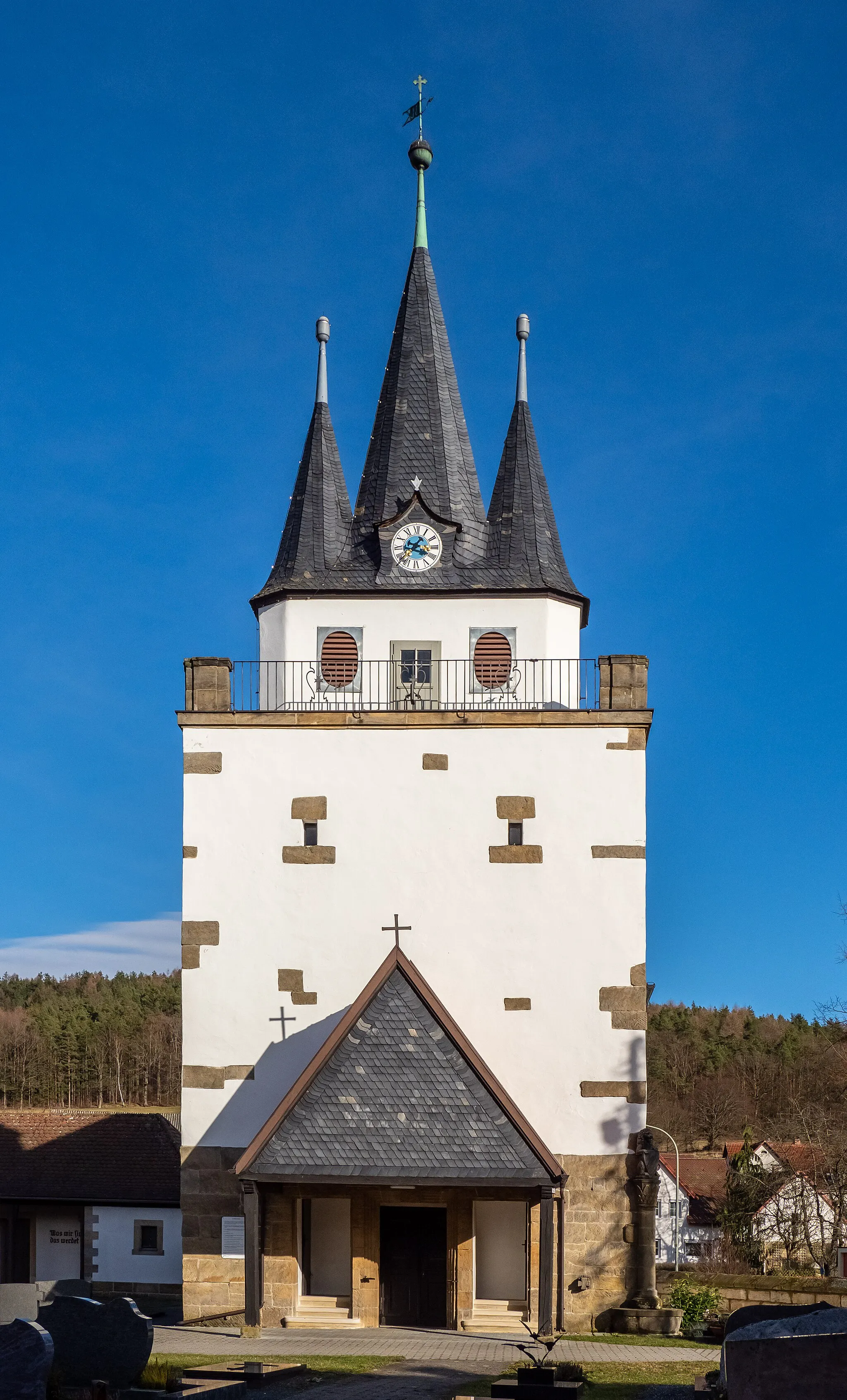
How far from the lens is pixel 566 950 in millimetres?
22625

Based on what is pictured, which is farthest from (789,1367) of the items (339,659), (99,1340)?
(339,659)

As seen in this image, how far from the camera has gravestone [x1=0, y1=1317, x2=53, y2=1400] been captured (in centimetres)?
1196

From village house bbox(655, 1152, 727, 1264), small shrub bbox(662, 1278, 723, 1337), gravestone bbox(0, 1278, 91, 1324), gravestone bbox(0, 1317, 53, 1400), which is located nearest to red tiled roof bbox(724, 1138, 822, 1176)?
village house bbox(655, 1152, 727, 1264)

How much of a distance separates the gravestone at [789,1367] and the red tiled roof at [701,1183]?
138ft

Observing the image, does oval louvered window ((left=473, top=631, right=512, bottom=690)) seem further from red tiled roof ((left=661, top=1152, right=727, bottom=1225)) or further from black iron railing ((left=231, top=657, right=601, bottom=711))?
red tiled roof ((left=661, top=1152, right=727, bottom=1225))

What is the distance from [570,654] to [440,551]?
2.94 meters

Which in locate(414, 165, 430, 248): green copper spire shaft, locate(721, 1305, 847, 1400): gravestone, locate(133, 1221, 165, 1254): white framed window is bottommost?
locate(133, 1221, 165, 1254): white framed window

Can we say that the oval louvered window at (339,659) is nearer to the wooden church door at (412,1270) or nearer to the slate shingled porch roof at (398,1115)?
the slate shingled porch roof at (398,1115)

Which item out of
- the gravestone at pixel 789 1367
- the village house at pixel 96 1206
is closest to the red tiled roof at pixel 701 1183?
the village house at pixel 96 1206

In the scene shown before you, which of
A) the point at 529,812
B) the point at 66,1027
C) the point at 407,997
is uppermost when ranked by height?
the point at 529,812

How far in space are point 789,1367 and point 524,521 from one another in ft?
59.1

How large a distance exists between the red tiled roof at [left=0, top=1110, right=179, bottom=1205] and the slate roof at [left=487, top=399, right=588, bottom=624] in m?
15.8

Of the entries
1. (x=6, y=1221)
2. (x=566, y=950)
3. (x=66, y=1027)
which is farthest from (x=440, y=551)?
(x=66, y=1027)

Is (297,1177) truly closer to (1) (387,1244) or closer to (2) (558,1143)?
(1) (387,1244)
